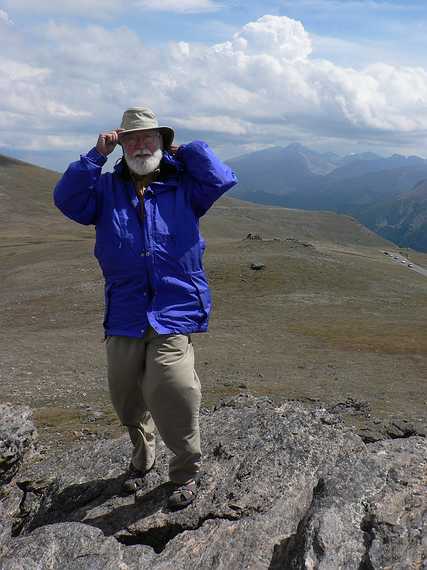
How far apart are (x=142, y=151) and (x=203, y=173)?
80cm

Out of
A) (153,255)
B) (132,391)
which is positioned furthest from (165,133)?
(132,391)

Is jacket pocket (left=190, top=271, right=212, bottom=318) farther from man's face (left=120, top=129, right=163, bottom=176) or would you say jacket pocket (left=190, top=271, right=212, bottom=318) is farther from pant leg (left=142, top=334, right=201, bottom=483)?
man's face (left=120, top=129, right=163, bottom=176)

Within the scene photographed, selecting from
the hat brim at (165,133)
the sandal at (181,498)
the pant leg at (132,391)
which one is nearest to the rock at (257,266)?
the pant leg at (132,391)

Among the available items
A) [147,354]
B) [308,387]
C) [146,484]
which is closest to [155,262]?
[147,354]

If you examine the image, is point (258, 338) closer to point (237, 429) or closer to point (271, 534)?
point (237, 429)

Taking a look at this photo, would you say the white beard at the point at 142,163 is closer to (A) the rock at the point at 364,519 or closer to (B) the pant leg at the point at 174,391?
(B) the pant leg at the point at 174,391

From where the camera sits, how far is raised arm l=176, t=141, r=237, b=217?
6871 millimetres

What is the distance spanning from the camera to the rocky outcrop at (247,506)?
18.1 feet

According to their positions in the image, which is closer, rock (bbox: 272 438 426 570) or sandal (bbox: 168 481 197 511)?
rock (bbox: 272 438 426 570)

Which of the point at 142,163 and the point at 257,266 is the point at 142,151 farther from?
the point at 257,266

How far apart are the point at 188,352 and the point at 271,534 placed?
7.62 ft

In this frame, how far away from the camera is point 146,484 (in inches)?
299

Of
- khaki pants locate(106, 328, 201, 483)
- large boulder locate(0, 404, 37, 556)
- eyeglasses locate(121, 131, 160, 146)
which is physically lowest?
large boulder locate(0, 404, 37, 556)

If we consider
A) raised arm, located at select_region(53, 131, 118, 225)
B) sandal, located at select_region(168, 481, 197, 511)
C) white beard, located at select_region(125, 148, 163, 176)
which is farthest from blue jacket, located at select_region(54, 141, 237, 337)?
sandal, located at select_region(168, 481, 197, 511)
